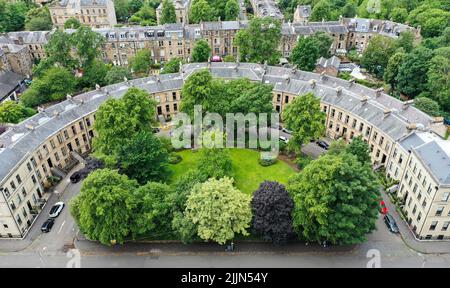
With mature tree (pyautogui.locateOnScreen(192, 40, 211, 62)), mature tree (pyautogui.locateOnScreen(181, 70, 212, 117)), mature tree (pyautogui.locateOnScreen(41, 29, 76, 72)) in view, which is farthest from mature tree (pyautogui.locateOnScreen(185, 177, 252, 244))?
mature tree (pyautogui.locateOnScreen(41, 29, 76, 72))

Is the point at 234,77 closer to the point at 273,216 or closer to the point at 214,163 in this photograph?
the point at 214,163

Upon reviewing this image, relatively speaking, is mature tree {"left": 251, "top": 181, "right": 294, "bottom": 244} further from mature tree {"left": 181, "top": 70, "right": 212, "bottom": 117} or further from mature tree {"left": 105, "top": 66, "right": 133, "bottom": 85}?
mature tree {"left": 105, "top": 66, "right": 133, "bottom": 85}

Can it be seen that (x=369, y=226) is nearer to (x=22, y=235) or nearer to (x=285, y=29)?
(x=22, y=235)

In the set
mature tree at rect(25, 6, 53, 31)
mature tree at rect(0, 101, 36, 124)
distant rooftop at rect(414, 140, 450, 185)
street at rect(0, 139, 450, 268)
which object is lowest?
street at rect(0, 139, 450, 268)

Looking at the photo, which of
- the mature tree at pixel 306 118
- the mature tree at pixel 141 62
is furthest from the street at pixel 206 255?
the mature tree at pixel 141 62

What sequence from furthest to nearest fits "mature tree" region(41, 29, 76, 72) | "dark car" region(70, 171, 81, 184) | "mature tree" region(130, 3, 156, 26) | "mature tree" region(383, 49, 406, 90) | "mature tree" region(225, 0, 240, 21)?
"mature tree" region(130, 3, 156, 26)
"mature tree" region(225, 0, 240, 21)
"mature tree" region(383, 49, 406, 90)
"mature tree" region(41, 29, 76, 72)
"dark car" region(70, 171, 81, 184)
